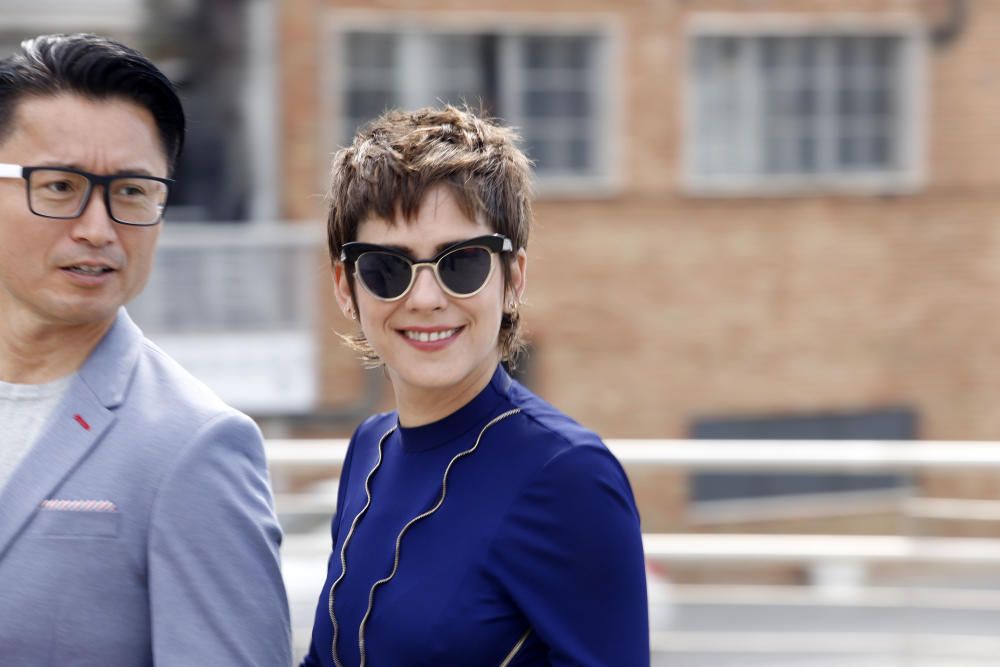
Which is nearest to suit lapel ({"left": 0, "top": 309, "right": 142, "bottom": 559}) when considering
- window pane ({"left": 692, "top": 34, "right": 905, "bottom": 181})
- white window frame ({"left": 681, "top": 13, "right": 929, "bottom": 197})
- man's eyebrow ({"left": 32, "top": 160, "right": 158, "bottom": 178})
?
man's eyebrow ({"left": 32, "top": 160, "right": 158, "bottom": 178})

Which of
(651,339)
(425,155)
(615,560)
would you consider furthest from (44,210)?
(651,339)

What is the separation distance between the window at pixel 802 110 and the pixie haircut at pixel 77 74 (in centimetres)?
1165

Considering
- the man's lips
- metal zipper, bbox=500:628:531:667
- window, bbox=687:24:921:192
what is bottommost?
metal zipper, bbox=500:628:531:667

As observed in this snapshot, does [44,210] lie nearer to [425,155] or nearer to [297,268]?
[425,155]

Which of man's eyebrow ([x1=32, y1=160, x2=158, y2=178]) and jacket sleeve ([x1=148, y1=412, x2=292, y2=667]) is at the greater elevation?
man's eyebrow ([x1=32, y1=160, x2=158, y2=178])

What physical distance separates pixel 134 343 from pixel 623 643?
0.79 meters

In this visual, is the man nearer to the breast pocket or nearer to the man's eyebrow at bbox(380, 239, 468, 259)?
the breast pocket

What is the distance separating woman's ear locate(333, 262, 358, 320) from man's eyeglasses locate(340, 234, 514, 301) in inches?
4.8

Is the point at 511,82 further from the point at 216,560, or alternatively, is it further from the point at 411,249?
the point at 216,560

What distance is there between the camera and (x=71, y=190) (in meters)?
1.90

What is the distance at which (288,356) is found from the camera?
1234cm

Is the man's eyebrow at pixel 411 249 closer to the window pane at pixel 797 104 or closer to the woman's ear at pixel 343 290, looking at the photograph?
the woman's ear at pixel 343 290

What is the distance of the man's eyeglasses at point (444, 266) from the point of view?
2010mm

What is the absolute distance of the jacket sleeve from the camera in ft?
5.90
